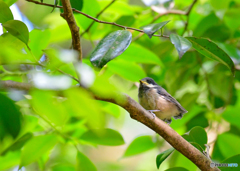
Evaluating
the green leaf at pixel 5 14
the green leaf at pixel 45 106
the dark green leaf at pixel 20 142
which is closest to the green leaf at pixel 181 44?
the green leaf at pixel 45 106

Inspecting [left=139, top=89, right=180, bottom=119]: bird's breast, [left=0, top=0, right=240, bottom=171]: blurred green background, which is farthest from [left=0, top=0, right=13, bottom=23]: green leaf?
[left=139, top=89, right=180, bottom=119]: bird's breast

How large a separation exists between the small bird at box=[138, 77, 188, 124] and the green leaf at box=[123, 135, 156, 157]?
249 millimetres

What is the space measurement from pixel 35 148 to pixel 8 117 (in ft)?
1.60

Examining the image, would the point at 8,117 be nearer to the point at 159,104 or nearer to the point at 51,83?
the point at 51,83

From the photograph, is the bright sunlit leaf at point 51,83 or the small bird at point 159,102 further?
the small bird at point 159,102

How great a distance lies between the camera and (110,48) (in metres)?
0.89

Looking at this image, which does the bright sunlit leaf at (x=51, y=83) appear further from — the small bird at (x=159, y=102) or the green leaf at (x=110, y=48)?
the small bird at (x=159, y=102)

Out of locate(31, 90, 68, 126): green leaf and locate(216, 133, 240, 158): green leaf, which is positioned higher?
locate(31, 90, 68, 126): green leaf

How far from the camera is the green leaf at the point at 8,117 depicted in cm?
74

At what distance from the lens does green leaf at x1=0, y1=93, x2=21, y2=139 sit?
744 mm

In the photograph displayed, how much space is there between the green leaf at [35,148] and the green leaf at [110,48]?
54 centimetres

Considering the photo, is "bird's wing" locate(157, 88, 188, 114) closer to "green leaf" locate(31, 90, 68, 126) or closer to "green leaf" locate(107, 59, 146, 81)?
"green leaf" locate(107, 59, 146, 81)

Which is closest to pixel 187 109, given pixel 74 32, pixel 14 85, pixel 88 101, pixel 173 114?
pixel 173 114

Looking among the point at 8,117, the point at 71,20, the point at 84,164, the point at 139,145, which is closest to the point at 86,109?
the point at 8,117
